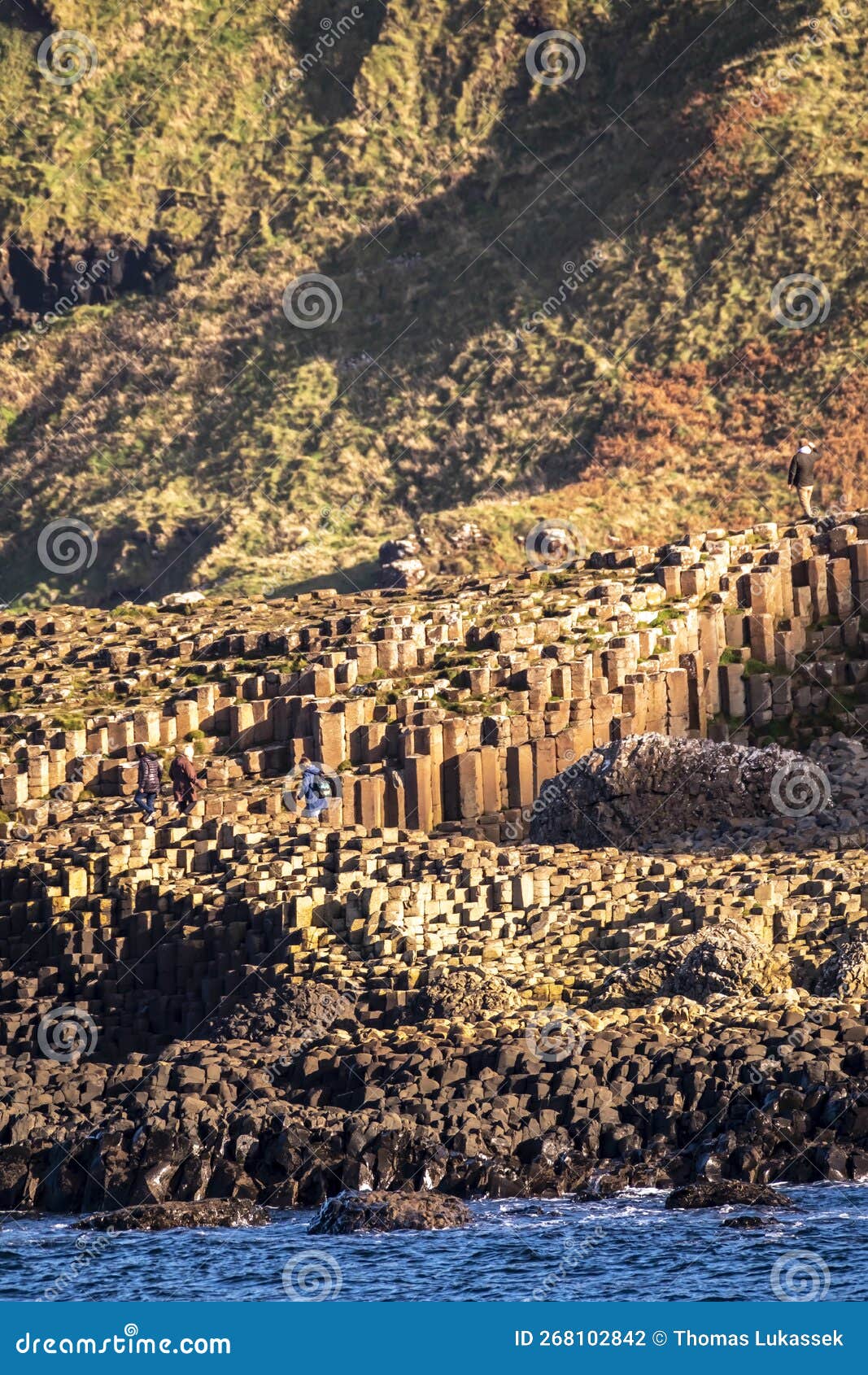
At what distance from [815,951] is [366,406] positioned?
7096 cm

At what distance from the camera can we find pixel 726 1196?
44312mm

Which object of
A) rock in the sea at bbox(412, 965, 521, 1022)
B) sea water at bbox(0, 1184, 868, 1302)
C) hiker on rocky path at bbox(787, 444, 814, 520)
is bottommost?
sea water at bbox(0, 1184, 868, 1302)

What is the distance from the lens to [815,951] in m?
51.6

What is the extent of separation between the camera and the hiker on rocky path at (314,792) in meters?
61.8

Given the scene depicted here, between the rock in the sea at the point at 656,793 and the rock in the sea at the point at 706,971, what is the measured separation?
29.6ft

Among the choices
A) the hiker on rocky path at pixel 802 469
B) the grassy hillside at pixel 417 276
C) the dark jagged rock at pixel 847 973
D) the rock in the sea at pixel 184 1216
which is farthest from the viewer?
the grassy hillside at pixel 417 276

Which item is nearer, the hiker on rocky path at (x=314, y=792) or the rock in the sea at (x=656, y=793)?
the rock in the sea at (x=656, y=793)

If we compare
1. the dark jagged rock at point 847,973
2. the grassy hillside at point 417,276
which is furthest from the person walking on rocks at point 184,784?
the grassy hillside at point 417,276

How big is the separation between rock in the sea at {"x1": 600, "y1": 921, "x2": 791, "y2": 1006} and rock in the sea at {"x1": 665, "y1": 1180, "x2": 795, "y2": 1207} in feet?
20.5

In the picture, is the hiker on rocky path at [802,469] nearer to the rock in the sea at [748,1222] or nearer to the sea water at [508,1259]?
the sea water at [508,1259]

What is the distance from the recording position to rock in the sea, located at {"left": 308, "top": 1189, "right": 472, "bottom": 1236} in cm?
4409

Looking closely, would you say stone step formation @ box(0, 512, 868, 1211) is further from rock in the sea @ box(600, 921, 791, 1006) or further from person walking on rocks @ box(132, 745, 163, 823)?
person walking on rocks @ box(132, 745, 163, 823)

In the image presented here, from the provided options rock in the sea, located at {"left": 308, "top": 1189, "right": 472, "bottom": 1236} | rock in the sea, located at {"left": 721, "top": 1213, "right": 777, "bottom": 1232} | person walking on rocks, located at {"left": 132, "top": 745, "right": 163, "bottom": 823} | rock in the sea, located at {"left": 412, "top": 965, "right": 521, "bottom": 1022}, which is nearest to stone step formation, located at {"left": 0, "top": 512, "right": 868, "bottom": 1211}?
rock in the sea, located at {"left": 412, "top": 965, "right": 521, "bottom": 1022}

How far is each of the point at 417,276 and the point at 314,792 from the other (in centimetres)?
6422
